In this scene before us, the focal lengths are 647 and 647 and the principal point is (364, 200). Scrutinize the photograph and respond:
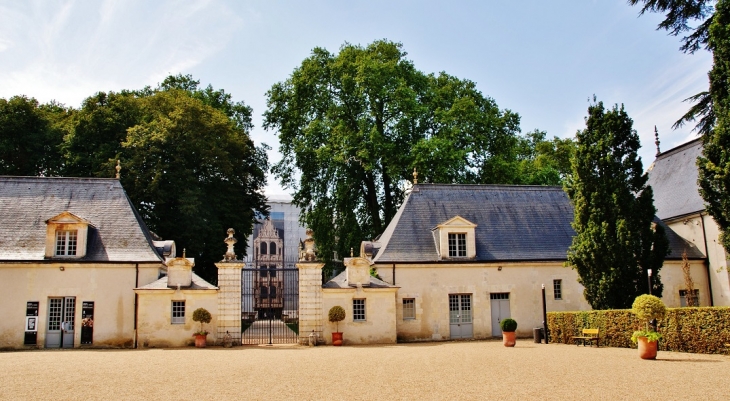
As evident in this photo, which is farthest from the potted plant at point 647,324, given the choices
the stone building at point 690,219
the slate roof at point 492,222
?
the stone building at point 690,219

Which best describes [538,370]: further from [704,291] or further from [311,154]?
[311,154]

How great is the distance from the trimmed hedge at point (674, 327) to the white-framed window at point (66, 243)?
1641cm

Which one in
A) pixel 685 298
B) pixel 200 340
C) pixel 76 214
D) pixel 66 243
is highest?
pixel 76 214

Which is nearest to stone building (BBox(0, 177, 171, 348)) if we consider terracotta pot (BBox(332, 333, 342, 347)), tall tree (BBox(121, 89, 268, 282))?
tall tree (BBox(121, 89, 268, 282))

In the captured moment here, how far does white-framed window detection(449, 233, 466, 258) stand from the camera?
78.2ft

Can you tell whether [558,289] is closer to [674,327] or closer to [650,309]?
[674,327]

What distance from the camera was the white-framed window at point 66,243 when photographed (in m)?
21.7

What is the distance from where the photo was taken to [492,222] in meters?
25.3

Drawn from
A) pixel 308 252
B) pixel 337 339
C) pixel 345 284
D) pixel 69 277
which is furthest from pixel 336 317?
pixel 69 277

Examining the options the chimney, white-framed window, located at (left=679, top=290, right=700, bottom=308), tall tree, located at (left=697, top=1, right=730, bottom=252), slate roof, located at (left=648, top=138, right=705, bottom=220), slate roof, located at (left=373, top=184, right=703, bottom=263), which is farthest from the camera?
slate roof, located at (left=648, top=138, right=705, bottom=220)

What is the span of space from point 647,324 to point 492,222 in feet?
34.6

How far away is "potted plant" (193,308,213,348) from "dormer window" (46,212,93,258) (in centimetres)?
455

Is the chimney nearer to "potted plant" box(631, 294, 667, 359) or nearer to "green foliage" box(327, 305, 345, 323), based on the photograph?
"green foliage" box(327, 305, 345, 323)

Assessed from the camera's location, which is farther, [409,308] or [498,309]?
[498,309]
